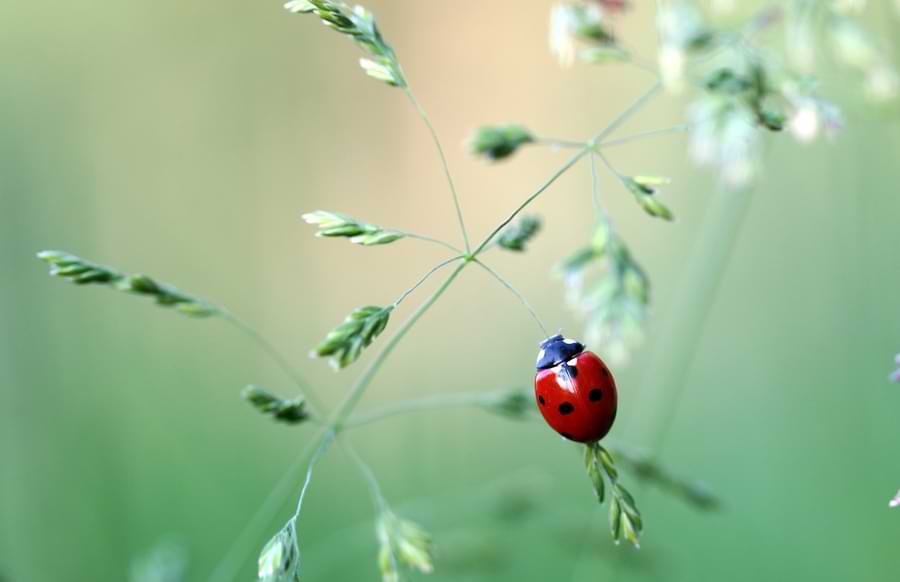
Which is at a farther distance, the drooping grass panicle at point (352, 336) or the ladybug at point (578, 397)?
the ladybug at point (578, 397)

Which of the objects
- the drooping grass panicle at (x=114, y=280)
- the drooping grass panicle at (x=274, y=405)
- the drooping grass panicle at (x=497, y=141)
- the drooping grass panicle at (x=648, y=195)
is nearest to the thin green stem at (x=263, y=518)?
the drooping grass panicle at (x=274, y=405)

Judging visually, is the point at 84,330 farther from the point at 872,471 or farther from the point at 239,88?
the point at 872,471

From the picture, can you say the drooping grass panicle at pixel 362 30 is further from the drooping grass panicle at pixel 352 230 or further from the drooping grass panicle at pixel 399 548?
the drooping grass panicle at pixel 399 548

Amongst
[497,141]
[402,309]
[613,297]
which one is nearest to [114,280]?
[497,141]

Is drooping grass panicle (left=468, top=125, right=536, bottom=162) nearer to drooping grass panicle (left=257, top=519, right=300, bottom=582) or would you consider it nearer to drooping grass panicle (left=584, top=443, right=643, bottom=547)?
drooping grass panicle (left=584, top=443, right=643, bottom=547)

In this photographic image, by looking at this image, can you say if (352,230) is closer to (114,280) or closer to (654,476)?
(114,280)

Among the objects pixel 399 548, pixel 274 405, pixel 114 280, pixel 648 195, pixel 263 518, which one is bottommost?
pixel 263 518
